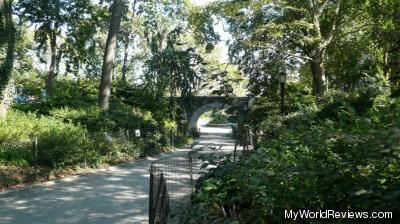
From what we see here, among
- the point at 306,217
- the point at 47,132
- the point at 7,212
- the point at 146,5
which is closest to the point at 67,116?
the point at 47,132

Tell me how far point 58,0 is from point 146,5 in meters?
8.87

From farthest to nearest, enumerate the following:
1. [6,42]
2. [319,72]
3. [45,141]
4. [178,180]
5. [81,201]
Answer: [319,72]
[6,42]
[45,141]
[178,180]
[81,201]

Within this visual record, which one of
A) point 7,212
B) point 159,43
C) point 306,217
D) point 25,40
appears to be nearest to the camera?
point 306,217

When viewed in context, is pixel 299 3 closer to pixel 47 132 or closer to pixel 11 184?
pixel 47 132

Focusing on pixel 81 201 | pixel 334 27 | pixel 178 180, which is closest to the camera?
pixel 81 201

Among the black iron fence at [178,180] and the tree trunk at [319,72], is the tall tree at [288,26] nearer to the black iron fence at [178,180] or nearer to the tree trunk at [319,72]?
the tree trunk at [319,72]

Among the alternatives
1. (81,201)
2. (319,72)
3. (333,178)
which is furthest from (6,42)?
(333,178)

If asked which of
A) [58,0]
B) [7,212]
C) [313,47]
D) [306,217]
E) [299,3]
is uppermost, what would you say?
[58,0]

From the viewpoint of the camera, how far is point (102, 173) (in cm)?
1412

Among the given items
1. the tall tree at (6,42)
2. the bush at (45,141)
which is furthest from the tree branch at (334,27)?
the tall tree at (6,42)

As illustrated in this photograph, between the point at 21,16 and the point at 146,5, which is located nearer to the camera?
the point at 21,16

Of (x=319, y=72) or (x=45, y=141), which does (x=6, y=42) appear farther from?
(x=319, y=72)

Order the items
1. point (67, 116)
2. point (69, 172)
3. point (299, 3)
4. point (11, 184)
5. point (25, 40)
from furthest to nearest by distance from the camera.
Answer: point (25, 40), point (299, 3), point (67, 116), point (69, 172), point (11, 184)

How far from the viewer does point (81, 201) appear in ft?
31.7
